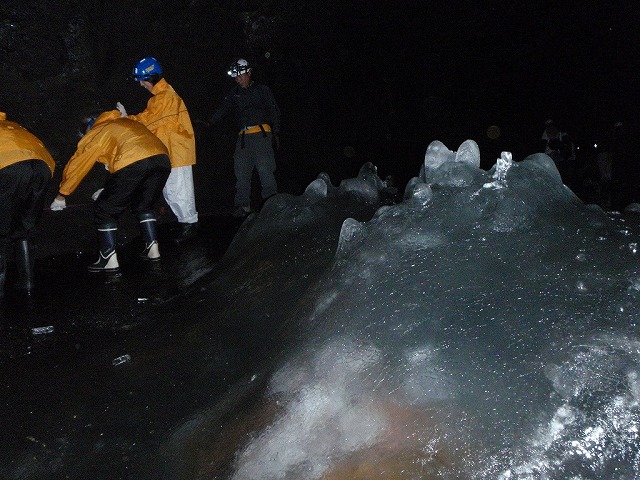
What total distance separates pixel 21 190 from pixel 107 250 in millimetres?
1048

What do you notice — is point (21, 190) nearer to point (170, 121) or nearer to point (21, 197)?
point (21, 197)

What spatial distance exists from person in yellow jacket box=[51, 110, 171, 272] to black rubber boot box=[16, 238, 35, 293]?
457 mm

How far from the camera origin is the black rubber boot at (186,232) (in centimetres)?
752

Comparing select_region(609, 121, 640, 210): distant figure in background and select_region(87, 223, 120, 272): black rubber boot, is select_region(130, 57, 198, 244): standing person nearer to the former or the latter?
select_region(87, 223, 120, 272): black rubber boot

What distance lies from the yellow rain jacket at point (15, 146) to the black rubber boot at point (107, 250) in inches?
36.9

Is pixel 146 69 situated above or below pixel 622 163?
above

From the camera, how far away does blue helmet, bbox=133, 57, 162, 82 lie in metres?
6.96

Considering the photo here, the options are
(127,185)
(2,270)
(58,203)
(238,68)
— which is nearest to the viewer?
(2,270)

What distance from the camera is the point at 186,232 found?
7.68m

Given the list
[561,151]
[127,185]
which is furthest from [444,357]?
[561,151]

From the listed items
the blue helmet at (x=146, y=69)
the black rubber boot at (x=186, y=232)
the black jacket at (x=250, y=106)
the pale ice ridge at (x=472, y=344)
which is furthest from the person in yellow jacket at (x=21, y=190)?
the pale ice ridge at (x=472, y=344)

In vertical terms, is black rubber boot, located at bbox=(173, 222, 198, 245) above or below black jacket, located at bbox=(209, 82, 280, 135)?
below

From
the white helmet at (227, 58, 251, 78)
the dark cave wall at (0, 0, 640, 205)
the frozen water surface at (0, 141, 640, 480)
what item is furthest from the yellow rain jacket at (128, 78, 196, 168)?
the frozen water surface at (0, 141, 640, 480)

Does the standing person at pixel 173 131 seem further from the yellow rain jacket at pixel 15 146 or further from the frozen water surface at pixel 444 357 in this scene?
the frozen water surface at pixel 444 357
